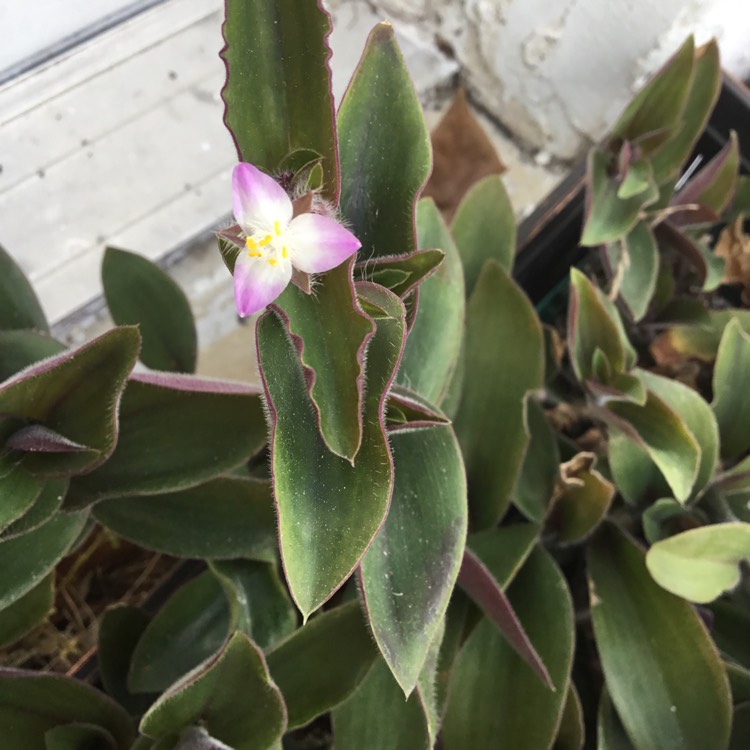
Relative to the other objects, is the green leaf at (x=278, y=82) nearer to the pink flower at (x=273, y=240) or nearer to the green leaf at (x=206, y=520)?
the pink flower at (x=273, y=240)

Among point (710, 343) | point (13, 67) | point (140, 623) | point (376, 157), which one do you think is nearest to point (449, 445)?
point (376, 157)

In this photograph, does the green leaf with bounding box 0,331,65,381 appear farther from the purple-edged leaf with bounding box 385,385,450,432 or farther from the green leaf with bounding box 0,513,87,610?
the purple-edged leaf with bounding box 385,385,450,432

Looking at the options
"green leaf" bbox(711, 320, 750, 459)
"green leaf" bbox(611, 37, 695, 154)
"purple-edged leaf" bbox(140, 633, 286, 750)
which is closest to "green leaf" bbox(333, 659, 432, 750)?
"purple-edged leaf" bbox(140, 633, 286, 750)

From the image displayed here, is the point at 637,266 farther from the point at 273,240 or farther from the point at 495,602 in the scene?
the point at 273,240

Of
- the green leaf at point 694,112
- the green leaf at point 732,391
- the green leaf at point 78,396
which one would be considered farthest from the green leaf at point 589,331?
the green leaf at point 78,396

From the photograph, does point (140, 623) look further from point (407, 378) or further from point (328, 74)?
point (328, 74)

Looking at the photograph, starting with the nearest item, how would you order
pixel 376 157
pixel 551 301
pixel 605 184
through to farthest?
pixel 376 157 < pixel 605 184 < pixel 551 301

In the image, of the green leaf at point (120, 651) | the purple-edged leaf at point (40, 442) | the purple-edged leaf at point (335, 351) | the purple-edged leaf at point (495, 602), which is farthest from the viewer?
the green leaf at point (120, 651)
